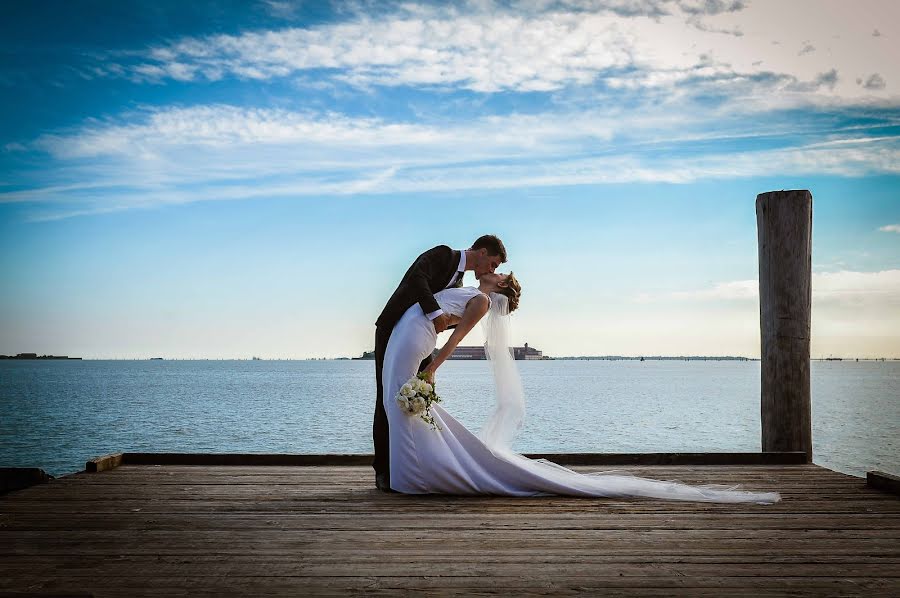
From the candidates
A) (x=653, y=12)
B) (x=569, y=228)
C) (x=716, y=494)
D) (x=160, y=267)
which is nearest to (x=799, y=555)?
(x=716, y=494)

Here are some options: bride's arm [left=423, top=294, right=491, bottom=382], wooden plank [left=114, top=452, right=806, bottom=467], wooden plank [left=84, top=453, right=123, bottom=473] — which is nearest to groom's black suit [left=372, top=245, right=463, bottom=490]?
bride's arm [left=423, top=294, right=491, bottom=382]

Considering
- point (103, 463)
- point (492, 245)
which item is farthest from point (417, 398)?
point (103, 463)

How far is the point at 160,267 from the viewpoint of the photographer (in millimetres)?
74938

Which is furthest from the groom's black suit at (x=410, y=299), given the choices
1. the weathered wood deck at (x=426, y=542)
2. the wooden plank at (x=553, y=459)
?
the wooden plank at (x=553, y=459)

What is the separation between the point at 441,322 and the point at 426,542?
2.20m

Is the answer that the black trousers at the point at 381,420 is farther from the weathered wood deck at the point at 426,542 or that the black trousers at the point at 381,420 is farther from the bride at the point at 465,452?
the weathered wood deck at the point at 426,542

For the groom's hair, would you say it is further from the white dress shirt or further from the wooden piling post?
the wooden piling post

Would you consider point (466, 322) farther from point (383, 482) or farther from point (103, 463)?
point (103, 463)

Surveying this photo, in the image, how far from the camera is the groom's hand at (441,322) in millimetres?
5980

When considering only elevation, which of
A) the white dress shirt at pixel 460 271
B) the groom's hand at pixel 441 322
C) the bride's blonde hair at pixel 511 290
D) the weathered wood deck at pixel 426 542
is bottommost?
the weathered wood deck at pixel 426 542

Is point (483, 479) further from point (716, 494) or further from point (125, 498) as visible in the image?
point (125, 498)

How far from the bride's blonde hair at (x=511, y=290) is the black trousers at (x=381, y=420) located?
74 cm

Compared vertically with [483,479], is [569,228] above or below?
above

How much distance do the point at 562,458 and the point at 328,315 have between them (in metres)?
47.8
